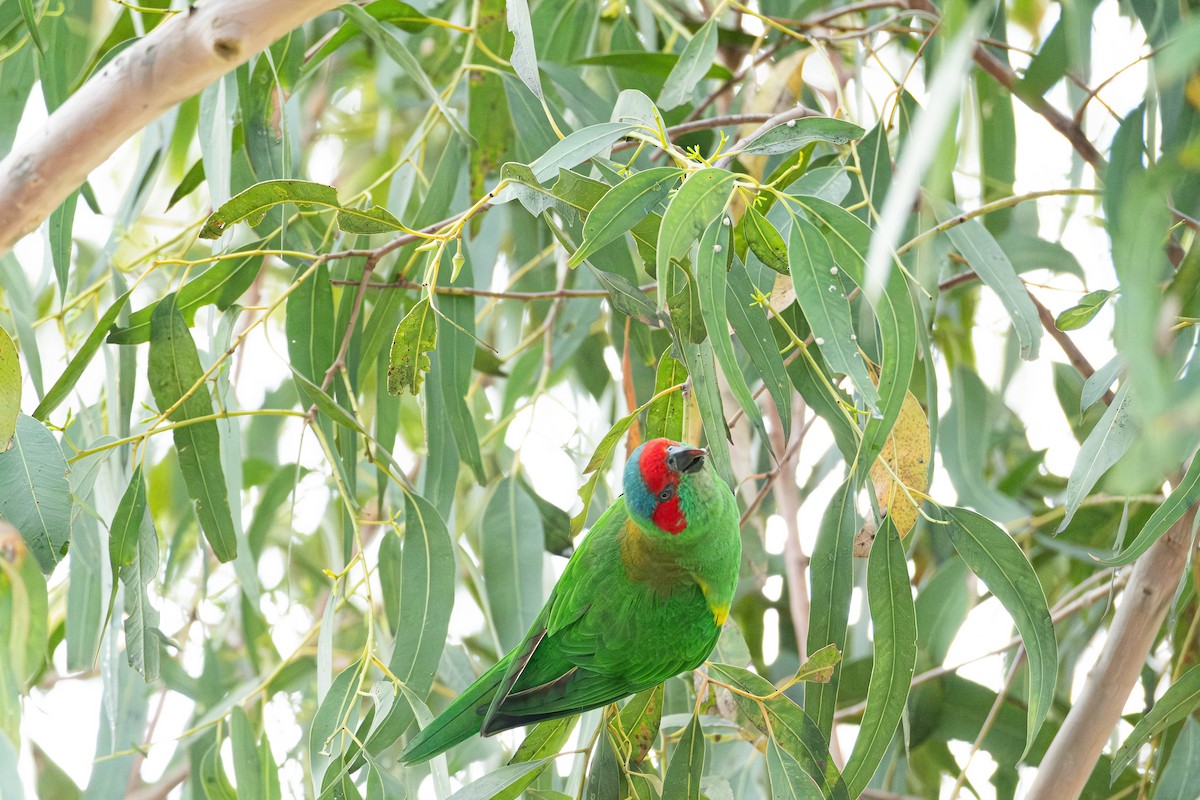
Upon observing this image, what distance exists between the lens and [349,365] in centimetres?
135

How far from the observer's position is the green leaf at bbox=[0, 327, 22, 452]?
96 cm

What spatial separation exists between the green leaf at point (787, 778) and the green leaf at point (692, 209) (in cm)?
46

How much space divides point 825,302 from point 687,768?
0.50 metres

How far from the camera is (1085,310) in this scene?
103 cm

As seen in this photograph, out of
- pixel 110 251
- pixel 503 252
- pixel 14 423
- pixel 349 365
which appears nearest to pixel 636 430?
pixel 349 365

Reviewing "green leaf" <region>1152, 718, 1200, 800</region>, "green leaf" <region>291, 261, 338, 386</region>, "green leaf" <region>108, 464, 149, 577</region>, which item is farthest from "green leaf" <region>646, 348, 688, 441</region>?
"green leaf" <region>1152, 718, 1200, 800</region>

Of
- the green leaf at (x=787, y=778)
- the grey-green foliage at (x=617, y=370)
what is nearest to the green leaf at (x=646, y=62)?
the grey-green foliage at (x=617, y=370)

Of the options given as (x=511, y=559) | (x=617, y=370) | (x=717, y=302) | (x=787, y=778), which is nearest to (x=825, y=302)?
(x=717, y=302)

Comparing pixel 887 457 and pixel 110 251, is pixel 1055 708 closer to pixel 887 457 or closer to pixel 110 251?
pixel 887 457

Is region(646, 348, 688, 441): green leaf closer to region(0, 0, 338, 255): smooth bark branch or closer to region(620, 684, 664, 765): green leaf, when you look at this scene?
region(620, 684, 664, 765): green leaf

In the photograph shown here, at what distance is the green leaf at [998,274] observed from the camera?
1059 mm

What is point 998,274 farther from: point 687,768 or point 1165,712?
point 687,768

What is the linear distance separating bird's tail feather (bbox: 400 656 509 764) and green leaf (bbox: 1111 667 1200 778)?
2.07 feet

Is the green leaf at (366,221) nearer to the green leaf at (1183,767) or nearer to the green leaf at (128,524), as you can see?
the green leaf at (128,524)
